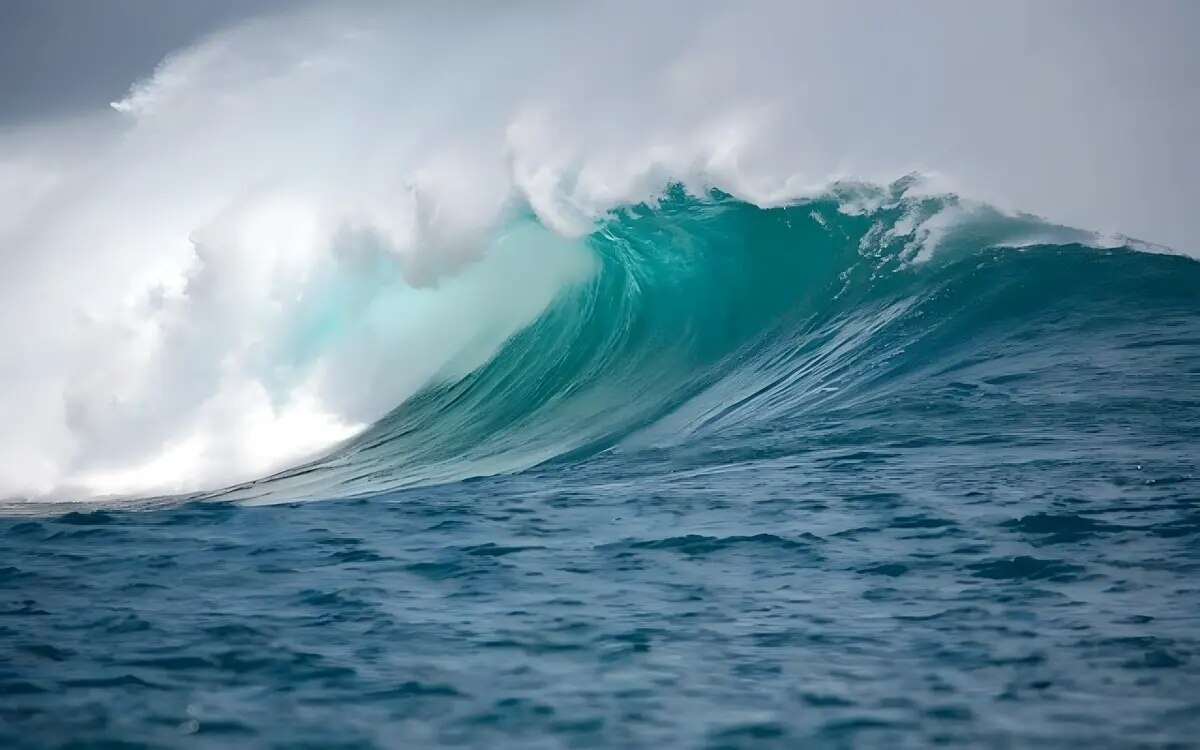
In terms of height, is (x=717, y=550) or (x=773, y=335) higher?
(x=773, y=335)

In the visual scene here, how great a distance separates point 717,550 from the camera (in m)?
6.00

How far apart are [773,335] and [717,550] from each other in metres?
5.98

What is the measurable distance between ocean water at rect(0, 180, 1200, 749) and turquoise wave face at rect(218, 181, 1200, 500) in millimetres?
51

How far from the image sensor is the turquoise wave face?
9266 millimetres

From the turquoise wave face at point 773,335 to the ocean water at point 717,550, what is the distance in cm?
5

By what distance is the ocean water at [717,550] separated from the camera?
3996 millimetres

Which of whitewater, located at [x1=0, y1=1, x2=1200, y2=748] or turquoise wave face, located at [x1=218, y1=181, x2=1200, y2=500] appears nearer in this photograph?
whitewater, located at [x1=0, y1=1, x2=1200, y2=748]

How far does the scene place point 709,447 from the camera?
28.5 feet

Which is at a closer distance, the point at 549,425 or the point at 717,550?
the point at 717,550

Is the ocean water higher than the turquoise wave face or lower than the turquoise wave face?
lower

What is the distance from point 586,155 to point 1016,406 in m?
7.10

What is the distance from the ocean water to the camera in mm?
3996

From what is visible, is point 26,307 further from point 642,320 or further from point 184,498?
A: point 642,320

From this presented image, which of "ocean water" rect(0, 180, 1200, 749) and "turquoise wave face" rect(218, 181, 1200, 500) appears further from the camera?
"turquoise wave face" rect(218, 181, 1200, 500)
